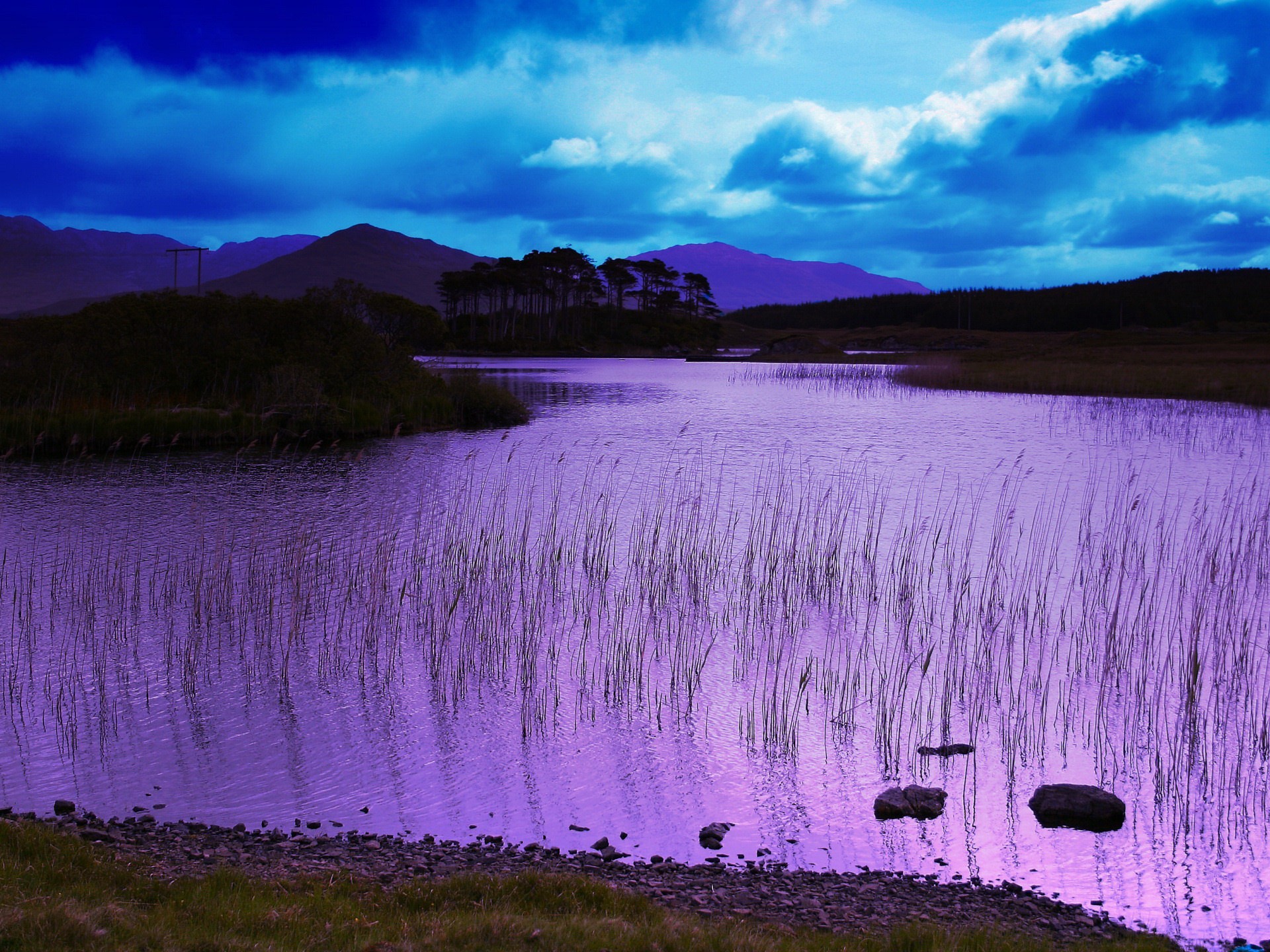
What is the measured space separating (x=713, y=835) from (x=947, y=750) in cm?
229

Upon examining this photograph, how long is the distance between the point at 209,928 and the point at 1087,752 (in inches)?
240

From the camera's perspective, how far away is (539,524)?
49.0ft

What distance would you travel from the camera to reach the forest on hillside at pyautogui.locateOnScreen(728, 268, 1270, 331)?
355ft

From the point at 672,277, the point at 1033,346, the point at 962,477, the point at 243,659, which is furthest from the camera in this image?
the point at 672,277

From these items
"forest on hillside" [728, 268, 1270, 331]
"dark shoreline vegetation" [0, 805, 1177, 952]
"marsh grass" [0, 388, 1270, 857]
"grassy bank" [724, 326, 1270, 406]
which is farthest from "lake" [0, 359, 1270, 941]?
"forest on hillside" [728, 268, 1270, 331]

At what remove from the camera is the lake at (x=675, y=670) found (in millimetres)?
6012

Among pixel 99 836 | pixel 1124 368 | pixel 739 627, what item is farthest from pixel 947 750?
pixel 1124 368

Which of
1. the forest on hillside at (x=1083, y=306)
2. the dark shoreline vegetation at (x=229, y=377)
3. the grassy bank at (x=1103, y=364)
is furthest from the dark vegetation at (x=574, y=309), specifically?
the dark shoreline vegetation at (x=229, y=377)

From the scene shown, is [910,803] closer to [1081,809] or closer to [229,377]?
[1081,809]

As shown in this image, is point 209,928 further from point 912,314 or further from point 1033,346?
point 912,314

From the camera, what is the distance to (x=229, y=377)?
95.2 feet

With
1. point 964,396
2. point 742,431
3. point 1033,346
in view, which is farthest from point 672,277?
point 742,431

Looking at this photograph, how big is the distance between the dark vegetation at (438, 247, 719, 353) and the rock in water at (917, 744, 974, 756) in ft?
290

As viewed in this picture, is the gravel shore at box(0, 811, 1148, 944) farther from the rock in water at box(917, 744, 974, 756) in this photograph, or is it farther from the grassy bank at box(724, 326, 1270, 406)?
the grassy bank at box(724, 326, 1270, 406)
